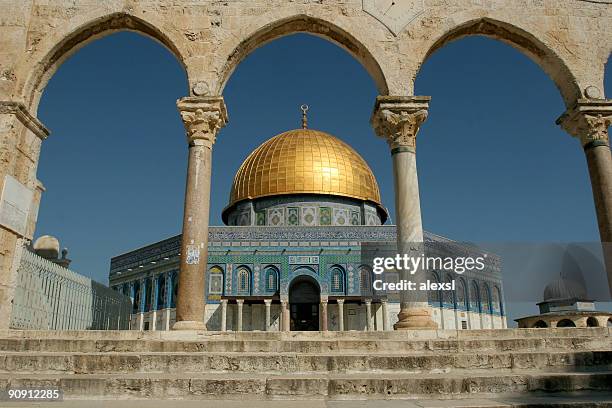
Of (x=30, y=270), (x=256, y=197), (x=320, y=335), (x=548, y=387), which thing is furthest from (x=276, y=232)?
(x=548, y=387)

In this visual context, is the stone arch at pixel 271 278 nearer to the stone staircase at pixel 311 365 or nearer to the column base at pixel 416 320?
the column base at pixel 416 320

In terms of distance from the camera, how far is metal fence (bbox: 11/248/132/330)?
28.6 feet

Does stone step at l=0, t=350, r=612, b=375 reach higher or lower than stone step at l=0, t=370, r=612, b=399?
higher

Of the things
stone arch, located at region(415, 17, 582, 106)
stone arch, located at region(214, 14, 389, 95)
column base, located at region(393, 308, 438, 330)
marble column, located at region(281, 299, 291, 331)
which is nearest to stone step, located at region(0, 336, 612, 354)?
column base, located at region(393, 308, 438, 330)

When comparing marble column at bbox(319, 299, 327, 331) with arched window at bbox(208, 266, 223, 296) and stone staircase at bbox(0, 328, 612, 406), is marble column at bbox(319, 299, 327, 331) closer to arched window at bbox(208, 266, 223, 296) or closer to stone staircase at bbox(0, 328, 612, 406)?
arched window at bbox(208, 266, 223, 296)

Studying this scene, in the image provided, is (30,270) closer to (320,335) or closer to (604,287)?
(320,335)

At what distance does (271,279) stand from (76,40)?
18.6 meters

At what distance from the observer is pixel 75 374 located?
484 centimetres

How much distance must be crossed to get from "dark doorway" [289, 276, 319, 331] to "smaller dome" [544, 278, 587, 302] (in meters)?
16.9

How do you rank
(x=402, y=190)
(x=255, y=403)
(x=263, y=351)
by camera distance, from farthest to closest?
(x=402, y=190) < (x=263, y=351) < (x=255, y=403)

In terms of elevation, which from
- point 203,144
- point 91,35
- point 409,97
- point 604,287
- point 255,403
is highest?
point 91,35

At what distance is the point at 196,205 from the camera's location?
7.81 metres

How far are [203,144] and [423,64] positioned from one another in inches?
159

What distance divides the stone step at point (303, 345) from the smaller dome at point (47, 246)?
923cm
